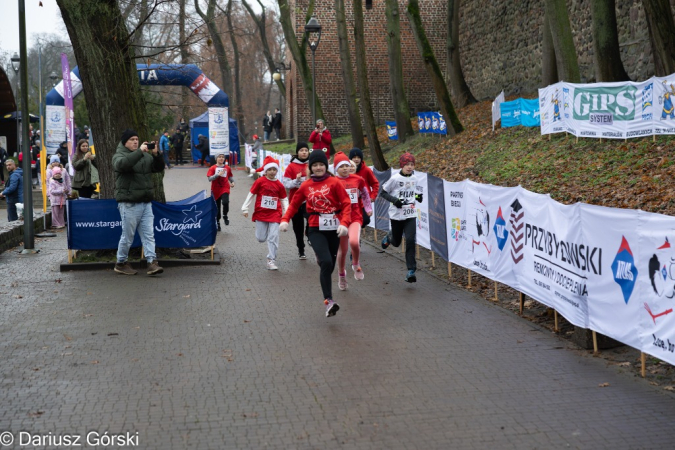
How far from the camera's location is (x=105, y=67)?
13344 mm

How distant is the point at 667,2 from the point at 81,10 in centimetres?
1163

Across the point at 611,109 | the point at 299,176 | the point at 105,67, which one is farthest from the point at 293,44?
the point at 105,67

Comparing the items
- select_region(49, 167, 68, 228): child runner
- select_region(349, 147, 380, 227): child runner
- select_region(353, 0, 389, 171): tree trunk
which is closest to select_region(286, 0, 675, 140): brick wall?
select_region(353, 0, 389, 171): tree trunk

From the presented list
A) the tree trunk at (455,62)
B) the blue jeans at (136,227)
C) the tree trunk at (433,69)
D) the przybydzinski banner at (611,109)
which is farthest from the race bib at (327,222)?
the tree trunk at (455,62)

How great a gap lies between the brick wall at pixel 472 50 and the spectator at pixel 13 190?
12024 mm

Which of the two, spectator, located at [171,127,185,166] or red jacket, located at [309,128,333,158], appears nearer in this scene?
red jacket, located at [309,128,333,158]

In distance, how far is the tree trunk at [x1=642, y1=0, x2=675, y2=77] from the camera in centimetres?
1655

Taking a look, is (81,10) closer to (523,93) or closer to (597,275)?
(597,275)

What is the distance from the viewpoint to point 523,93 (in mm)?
33500

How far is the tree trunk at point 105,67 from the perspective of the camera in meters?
13.2

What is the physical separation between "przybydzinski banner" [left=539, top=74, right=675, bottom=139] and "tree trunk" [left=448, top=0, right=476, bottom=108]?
10.9 m

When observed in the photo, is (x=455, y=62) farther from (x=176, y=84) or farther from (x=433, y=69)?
(x=176, y=84)

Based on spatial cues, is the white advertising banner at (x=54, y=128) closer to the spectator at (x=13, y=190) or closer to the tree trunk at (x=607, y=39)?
the spectator at (x=13, y=190)

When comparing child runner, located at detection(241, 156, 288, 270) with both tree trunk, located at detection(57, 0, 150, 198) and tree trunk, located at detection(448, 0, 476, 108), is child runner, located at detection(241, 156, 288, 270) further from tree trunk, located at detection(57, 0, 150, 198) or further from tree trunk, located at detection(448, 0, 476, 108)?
tree trunk, located at detection(448, 0, 476, 108)
